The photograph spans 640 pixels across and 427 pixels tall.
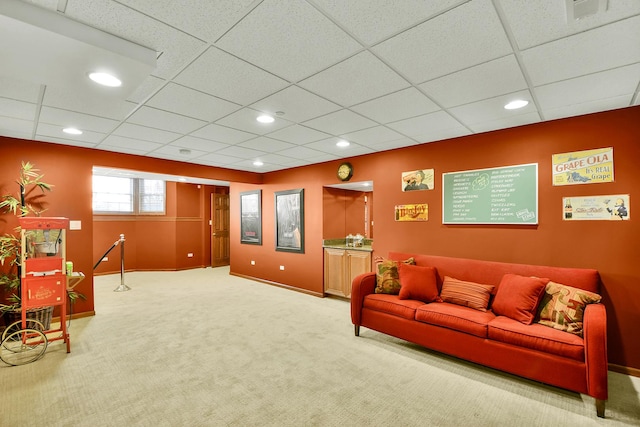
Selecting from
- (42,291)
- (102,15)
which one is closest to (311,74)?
(102,15)

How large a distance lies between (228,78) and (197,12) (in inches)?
28.4

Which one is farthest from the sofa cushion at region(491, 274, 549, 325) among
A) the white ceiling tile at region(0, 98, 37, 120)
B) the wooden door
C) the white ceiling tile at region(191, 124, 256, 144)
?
the wooden door

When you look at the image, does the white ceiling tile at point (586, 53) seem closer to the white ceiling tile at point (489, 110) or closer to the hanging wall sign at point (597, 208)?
the white ceiling tile at point (489, 110)

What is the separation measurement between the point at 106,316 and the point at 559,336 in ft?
18.4

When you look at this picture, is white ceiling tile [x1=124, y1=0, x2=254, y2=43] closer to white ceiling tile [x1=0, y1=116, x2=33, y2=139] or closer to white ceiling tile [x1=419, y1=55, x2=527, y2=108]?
white ceiling tile [x1=419, y1=55, x2=527, y2=108]

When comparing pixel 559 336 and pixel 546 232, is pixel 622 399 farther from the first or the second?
pixel 546 232

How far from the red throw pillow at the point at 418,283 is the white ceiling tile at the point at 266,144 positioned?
2.40 meters

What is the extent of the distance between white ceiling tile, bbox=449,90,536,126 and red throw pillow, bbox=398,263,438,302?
1.81 metres

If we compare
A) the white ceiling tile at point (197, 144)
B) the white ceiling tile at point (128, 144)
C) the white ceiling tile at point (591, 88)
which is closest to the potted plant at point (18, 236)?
the white ceiling tile at point (128, 144)

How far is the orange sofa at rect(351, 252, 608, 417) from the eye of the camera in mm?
2270

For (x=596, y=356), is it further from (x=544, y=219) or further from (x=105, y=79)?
(x=105, y=79)

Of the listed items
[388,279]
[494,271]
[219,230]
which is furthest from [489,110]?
[219,230]

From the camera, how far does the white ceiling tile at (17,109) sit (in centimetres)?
275

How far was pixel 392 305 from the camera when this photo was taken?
344 centimetres
